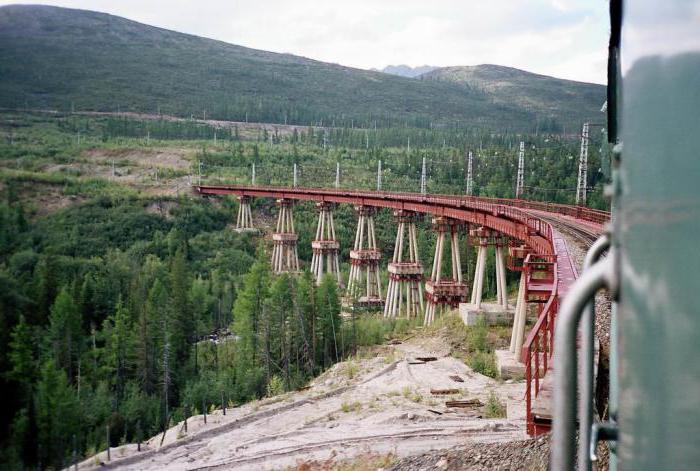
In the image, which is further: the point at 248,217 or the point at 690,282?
the point at 248,217

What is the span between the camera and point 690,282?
1022 millimetres

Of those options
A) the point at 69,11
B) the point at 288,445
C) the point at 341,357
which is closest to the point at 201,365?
the point at 341,357

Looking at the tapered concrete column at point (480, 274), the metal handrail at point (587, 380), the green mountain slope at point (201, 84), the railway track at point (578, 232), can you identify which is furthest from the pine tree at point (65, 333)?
the green mountain slope at point (201, 84)

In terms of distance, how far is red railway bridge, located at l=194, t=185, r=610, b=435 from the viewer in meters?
11.1

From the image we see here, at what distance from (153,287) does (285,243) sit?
1365 cm

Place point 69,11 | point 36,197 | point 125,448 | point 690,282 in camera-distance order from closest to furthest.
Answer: point 690,282
point 125,448
point 36,197
point 69,11

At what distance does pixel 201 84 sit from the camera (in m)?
144

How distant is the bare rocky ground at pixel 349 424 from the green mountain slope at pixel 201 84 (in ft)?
327

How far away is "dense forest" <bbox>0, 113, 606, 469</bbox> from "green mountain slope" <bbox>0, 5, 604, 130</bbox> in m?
49.6

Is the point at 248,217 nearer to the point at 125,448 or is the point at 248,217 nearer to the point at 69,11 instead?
the point at 125,448

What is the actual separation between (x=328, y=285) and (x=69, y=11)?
615 ft

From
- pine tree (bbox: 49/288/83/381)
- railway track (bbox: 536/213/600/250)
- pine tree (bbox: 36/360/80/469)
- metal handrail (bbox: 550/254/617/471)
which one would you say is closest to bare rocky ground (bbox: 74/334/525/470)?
pine tree (bbox: 36/360/80/469)

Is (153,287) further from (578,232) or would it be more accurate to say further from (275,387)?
(578,232)

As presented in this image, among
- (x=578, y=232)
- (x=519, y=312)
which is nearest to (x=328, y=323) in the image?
(x=519, y=312)
